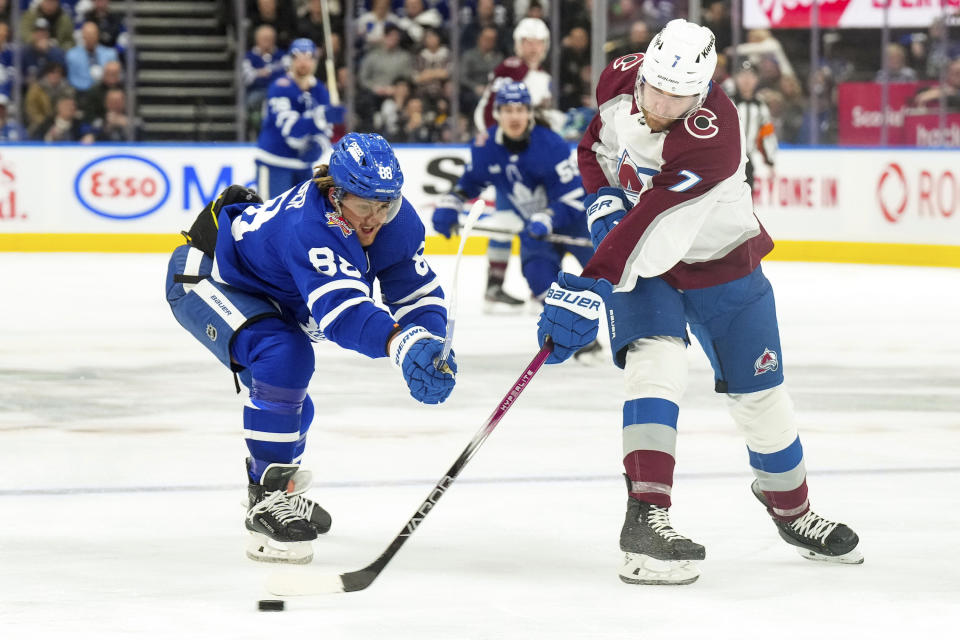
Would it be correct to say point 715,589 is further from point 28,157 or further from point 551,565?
point 28,157

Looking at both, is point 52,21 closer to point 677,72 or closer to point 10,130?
point 10,130

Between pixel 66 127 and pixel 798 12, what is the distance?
18.1 feet

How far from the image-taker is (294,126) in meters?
9.39

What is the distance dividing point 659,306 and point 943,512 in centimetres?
109

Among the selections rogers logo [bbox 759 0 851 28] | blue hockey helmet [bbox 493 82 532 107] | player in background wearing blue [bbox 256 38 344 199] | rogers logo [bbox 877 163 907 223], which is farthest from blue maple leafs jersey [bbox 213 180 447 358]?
rogers logo [bbox 759 0 851 28]

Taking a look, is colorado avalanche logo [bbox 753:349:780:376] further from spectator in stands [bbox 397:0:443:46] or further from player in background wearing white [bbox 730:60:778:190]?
spectator in stands [bbox 397:0:443:46]

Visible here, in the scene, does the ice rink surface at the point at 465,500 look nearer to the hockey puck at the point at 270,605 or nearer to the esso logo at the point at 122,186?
the hockey puck at the point at 270,605

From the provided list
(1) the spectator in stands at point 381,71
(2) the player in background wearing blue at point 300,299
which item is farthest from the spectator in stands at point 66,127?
(2) the player in background wearing blue at point 300,299

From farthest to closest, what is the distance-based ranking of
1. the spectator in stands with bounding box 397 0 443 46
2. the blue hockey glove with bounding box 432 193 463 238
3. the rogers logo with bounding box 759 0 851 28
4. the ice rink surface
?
the spectator in stands with bounding box 397 0 443 46 → the rogers logo with bounding box 759 0 851 28 → the blue hockey glove with bounding box 432 193 463 238 → the ice rink surface

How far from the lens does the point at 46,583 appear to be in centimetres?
322

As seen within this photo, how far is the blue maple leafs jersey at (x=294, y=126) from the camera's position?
9367 mm

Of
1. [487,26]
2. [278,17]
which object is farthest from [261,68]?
[487,26]

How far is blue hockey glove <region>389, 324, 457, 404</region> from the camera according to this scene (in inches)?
123

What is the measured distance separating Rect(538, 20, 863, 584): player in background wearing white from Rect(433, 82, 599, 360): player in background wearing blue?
12.8ft
